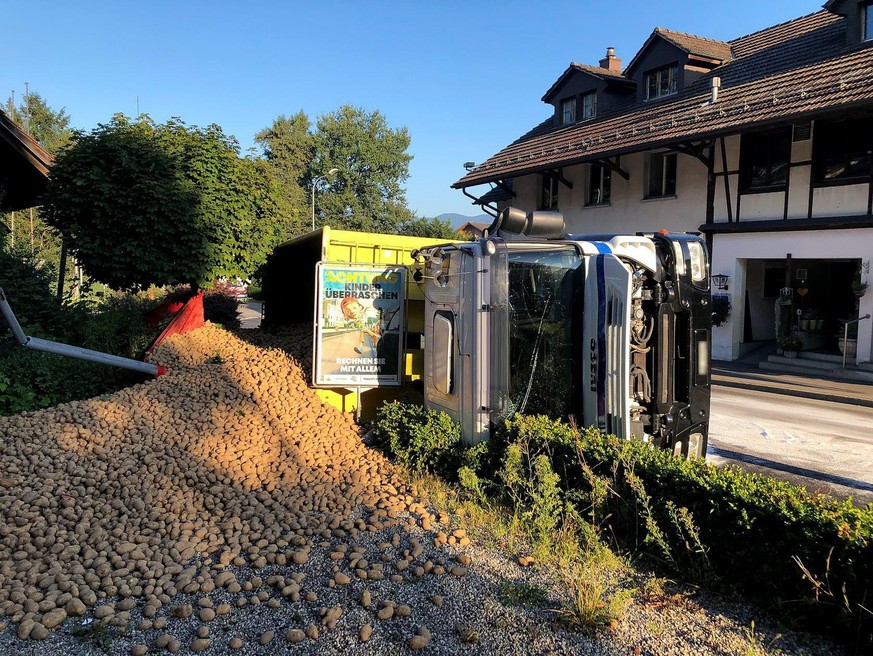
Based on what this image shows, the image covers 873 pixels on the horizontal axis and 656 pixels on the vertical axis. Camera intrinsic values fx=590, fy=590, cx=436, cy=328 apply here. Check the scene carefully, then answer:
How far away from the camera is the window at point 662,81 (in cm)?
1861

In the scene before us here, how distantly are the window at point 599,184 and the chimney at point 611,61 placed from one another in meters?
6.10

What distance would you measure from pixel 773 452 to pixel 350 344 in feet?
18.9

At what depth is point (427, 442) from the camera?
5734 millimetres

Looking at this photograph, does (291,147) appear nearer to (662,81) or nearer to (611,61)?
(611,61)

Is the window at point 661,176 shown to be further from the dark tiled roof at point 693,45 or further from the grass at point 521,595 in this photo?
the grass at point 521,595

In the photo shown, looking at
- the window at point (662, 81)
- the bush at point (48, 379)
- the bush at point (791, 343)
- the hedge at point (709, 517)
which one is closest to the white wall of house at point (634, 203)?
the window at point (662, 81)

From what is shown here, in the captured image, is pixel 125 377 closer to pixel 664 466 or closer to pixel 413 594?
pixel 413 594

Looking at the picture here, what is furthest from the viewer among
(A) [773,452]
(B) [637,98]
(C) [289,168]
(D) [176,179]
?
(C) [289,168]

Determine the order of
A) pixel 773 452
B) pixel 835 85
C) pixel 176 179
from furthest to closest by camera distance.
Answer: pixel 835 85 → pixel 176 179 → pixel 773 452

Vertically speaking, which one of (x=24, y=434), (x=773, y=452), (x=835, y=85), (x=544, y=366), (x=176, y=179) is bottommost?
(x=773, y=452)

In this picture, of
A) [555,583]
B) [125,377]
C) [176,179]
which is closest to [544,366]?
Answer: [555,583]

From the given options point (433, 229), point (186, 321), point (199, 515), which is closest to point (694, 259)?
point (199, 515)

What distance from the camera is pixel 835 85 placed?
525 inches

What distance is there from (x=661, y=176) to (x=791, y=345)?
6.30 meters
